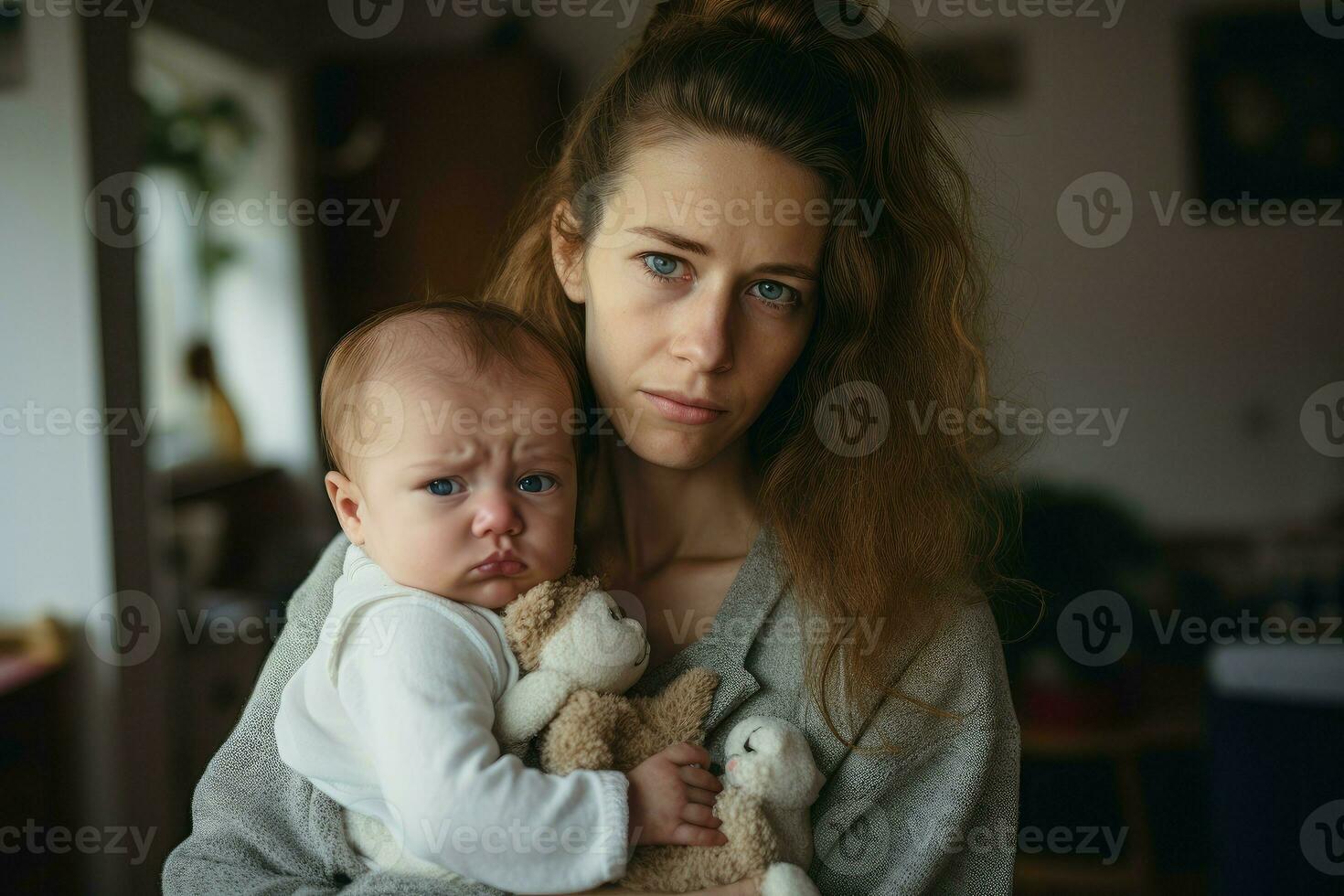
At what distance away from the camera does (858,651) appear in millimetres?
1232

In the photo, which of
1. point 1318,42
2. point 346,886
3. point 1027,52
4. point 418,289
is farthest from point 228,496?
point 1318,42

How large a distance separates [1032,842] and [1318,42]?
9.16 ft

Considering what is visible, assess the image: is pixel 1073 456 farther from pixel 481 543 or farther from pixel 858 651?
pixel 481 543

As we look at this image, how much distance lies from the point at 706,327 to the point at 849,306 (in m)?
0.24

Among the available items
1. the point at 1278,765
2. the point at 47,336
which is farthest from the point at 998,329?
the point at 47,336
